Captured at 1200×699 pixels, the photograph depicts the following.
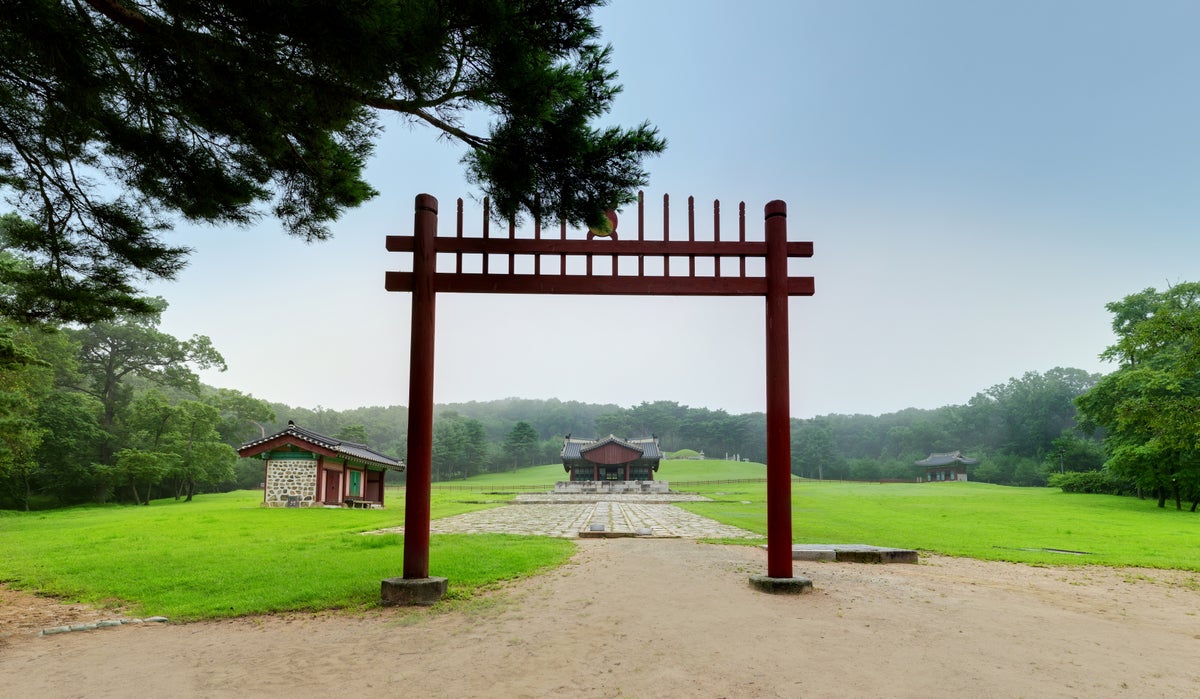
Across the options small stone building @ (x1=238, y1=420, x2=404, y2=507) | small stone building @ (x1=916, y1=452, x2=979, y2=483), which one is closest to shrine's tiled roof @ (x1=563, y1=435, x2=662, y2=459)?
small stone building @ (x1=238, y1=420, x2=404, y2=507)

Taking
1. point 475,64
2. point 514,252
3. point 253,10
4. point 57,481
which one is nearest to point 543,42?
point 475,64

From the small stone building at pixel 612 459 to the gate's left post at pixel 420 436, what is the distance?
128 feet

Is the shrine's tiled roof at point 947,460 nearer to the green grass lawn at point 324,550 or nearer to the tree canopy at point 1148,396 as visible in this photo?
the tree canopy at point 1148,396

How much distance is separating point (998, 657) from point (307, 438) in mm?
23299

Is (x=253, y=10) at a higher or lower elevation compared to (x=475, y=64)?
lower

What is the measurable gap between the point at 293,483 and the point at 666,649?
22.4 metres

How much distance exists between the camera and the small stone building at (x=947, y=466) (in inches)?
2348

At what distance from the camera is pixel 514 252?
6.73 meters

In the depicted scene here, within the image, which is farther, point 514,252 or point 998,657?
point 514,252

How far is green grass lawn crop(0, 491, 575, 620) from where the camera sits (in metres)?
6.40

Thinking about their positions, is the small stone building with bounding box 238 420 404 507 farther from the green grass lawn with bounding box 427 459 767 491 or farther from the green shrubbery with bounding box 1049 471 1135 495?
the green shrubbery with bounding box 1049 471 1135 495

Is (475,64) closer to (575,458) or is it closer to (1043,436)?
(575,458)

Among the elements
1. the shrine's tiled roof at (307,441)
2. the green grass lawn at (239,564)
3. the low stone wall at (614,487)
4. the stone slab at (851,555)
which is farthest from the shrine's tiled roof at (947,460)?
the green grass lawn at (239,564)

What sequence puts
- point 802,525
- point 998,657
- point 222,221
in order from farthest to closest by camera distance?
point 802,525
point 222,221
point 998,657
